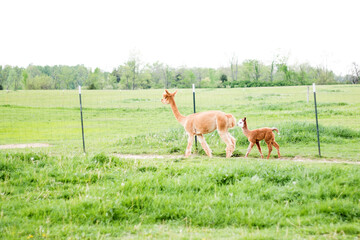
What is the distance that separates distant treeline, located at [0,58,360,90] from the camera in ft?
206

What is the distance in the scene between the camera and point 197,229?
509 cm

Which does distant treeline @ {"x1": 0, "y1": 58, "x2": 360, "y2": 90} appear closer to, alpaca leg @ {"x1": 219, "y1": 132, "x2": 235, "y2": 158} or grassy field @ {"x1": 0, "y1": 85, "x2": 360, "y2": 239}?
alpaca leg @ {"x1": 219, "y1": 132, "x2": 235, "y2": 158}

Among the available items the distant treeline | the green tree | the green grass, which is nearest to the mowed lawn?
the green grass

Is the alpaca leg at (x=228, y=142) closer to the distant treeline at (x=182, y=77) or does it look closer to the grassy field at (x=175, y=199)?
the grassy field at (x=175, y=199)

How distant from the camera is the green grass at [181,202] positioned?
4965 mm

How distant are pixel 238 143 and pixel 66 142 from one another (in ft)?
26.2

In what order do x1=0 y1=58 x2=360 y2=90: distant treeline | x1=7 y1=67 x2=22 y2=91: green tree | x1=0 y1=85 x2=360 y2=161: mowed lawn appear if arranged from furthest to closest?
x1=7 y1=67 x2=22 y2=91: green tree
x1=0 y1=58 x2=360 y2=90: distant treeline
x1=0 y1=85 x2=360 y2=161: mowed lawn

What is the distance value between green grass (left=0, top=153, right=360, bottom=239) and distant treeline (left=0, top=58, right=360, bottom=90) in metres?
49.0

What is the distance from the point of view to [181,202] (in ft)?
19.5

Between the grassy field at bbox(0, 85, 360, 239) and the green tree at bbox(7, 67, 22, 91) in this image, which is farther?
the green tree at bbox(7, 67, 22, 91)

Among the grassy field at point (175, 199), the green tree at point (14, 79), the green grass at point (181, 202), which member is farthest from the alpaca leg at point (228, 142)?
the green tree at point (14, 79)

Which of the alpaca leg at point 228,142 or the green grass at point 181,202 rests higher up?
the alpaca leg at point 228,142

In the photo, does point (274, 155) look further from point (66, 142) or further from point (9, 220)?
point (66, 142)

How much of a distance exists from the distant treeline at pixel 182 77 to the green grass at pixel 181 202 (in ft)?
161
